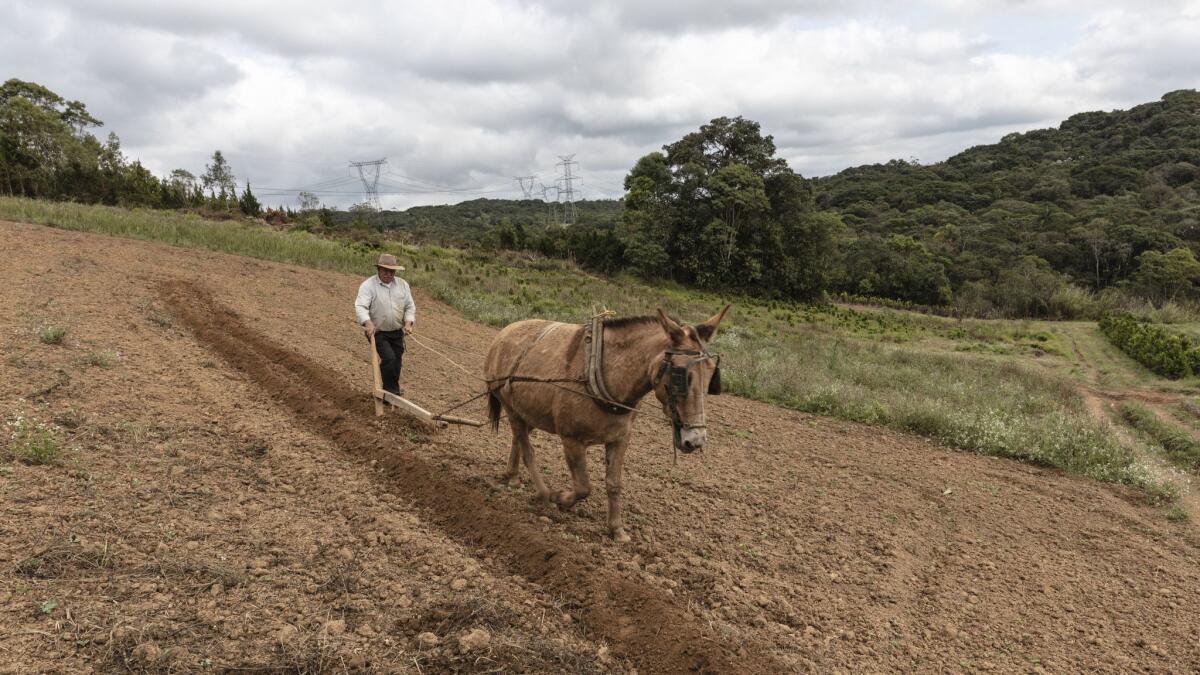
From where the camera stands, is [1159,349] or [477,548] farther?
[1159,349]

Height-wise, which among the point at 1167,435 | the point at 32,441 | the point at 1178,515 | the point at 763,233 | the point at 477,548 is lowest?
the point at 1167,435

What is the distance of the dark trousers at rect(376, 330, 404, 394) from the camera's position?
22.3 ft

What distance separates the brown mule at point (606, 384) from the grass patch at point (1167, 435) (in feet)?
37.3

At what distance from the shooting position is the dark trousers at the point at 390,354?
6.80 metres

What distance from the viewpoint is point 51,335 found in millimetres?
6922

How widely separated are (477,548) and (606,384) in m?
1.51

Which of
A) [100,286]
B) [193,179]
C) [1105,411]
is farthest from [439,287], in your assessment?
[193,179]

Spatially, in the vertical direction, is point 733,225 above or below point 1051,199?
below

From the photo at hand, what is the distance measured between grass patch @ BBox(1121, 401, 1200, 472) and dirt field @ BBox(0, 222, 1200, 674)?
15.2 ft

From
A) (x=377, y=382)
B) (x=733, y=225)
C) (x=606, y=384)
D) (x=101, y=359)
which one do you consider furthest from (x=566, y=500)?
(x=733, y=225)

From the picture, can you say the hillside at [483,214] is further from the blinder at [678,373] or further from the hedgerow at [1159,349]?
the blinder at [678,373]

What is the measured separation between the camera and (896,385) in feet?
43.7

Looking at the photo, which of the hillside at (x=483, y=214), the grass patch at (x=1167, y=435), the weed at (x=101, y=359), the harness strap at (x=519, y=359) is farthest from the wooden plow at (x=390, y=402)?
the hillside at (x=483, y=214)

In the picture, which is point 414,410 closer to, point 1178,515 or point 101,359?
point 101,359
